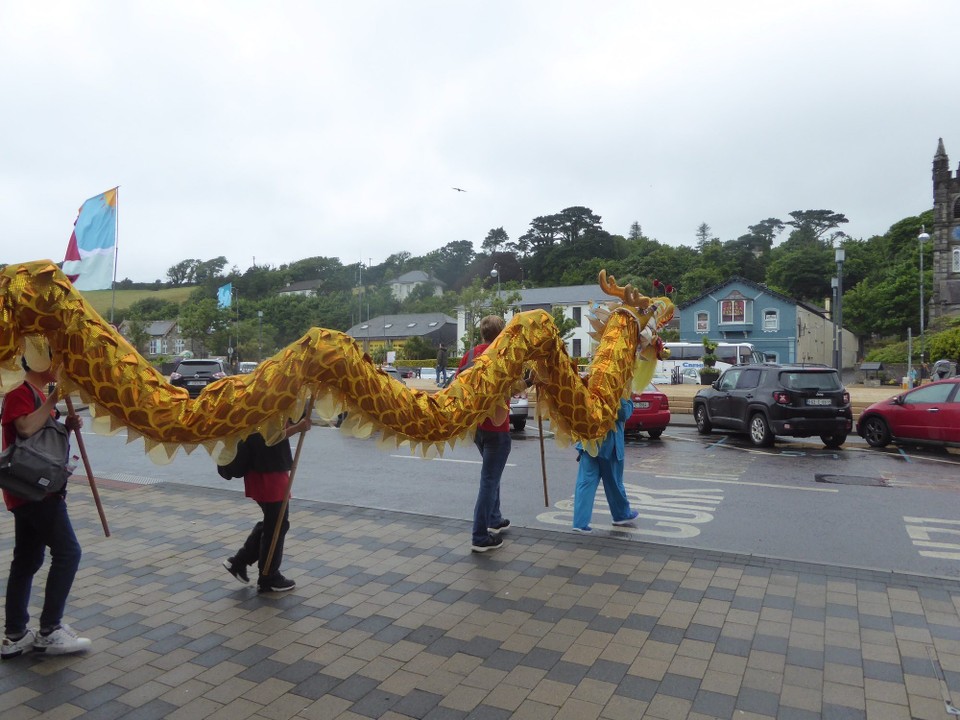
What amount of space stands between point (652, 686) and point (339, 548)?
3.32 meters

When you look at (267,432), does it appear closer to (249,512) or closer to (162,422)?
(162,422)

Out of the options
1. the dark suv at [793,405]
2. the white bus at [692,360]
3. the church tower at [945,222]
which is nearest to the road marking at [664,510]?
the dark suv at [793,405]

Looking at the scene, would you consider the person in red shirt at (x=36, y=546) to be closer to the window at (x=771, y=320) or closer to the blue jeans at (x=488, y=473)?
the blue jeans at (x=488, y=473)

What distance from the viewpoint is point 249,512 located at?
7.54 metres

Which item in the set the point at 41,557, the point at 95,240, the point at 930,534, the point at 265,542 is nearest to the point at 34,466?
the point at 41,557

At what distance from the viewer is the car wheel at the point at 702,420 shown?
15.9 meters

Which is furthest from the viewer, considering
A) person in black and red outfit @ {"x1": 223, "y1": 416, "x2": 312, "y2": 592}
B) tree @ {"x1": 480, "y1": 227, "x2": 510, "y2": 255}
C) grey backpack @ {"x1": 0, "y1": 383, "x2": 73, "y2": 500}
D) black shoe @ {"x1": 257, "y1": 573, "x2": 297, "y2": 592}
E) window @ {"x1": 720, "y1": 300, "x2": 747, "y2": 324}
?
tree @ {"x1": 480, "y1": 227, "x2": 510, "y2": 255}

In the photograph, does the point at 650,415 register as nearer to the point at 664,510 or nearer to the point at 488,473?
the point at 664,510

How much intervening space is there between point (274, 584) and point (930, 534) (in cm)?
604

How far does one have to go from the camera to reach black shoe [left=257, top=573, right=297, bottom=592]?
511 centimetres

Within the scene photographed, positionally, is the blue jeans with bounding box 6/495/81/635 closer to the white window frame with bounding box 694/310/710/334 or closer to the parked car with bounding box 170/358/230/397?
the parked car with bounding box 170/358/230/397

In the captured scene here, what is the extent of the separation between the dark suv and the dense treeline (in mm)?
23527

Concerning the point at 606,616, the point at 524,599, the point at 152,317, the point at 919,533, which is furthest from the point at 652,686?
the point at 152,317

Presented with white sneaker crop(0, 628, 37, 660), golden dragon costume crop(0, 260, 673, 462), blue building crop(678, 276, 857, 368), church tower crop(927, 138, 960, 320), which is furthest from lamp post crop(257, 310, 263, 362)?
church tower crop(927, 138, 960, 320)
